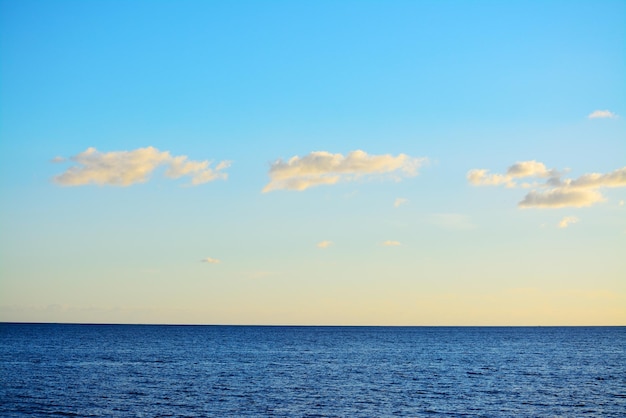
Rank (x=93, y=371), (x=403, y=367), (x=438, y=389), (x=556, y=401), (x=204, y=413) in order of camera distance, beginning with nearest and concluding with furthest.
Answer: (x=204, y=413)
(x=556, y=401)
(x=438, y=389)
(x=93, y=371)
(x=403, y=367)

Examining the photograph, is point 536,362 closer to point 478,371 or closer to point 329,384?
point 478,371

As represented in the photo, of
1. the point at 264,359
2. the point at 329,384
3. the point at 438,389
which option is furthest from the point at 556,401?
the point at 264,359

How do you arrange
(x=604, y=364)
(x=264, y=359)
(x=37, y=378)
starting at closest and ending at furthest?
1. (x=37, y=378)
2. (x=604, y=364)
3. (x=264, y=359)

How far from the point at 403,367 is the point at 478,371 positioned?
37.9 ft

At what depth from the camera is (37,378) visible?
3231 inches

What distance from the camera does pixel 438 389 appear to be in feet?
247

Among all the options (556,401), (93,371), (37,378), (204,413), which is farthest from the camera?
(93,371)

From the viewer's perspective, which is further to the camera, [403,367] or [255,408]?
[403,367]

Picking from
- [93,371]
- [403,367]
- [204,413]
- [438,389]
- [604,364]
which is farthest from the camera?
[604,364]

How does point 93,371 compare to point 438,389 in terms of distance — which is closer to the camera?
point 438,389

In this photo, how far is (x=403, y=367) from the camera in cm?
10375

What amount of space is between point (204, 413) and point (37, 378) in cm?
3358

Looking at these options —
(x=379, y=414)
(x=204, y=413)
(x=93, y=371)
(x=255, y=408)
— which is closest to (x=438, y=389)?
(x=379, y=414)

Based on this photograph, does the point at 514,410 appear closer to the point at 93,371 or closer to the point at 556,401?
the point at 556,401
